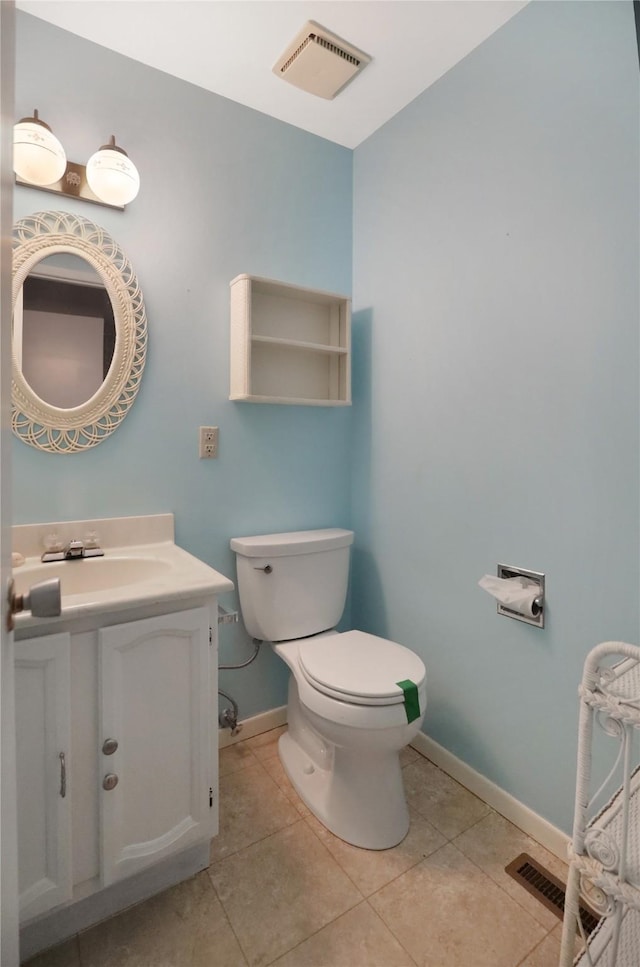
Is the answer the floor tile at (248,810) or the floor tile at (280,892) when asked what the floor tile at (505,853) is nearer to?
the floor tile at (280,892)

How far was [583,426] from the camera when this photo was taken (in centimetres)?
127

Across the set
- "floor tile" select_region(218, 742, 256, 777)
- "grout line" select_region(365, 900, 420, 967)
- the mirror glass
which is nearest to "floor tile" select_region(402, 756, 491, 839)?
"grout line" select_region(365, 900, 420, 967)

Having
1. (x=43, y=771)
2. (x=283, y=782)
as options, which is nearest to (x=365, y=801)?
(x=283, y=782)

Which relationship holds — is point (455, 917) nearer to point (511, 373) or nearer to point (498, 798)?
point (498, 798)

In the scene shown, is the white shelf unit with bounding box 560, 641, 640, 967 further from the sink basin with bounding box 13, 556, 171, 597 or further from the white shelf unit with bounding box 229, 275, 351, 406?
the white shelf unit with bounding box 229, 275, 351, 406

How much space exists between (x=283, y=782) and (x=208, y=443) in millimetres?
1221

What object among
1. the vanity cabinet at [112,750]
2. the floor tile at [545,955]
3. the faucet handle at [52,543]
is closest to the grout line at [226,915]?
the vanity cabinet at [112,750]

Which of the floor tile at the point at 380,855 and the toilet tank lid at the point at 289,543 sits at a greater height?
the toilet tank lid at the point at 289,543

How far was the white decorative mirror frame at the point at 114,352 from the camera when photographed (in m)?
1.39

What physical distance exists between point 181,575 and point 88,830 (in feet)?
1.95

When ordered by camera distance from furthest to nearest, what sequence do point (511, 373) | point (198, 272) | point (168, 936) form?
point (198, 272), point (511, 373), point (168, 936)

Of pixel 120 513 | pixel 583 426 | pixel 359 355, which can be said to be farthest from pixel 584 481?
pixel 120 513

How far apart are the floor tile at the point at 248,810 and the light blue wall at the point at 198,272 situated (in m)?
0.28

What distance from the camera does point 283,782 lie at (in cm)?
164
